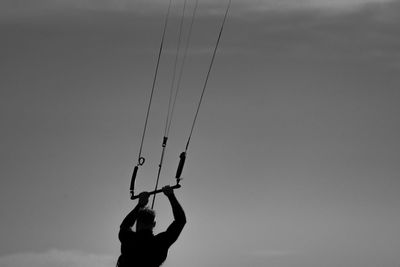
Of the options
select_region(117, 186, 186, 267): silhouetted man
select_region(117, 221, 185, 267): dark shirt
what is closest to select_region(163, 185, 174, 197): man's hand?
select_region(117, 186, 186, 267): silhouetted man

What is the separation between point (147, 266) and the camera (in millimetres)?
13086

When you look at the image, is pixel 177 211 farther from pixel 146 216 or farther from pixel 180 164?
pixel 180 164

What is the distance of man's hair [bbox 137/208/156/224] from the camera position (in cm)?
1295

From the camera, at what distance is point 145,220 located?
1306 centimetres

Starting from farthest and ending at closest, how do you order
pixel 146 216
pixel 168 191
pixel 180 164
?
pixel 180 164 → pixel 168 191 → pixel 146 216

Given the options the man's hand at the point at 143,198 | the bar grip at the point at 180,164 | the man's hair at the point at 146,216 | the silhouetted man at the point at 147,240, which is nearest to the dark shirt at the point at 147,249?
the silhouetted man at the point at 147,240

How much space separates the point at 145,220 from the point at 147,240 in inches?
11.6

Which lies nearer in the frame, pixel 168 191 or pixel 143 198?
pixel 168 191

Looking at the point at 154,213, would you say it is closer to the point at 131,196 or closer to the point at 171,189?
the point at 171,189

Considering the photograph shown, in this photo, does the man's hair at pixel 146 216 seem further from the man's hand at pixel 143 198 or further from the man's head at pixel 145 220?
the man's hand at pixel 143 198

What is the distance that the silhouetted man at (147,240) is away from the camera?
12953 millimetres

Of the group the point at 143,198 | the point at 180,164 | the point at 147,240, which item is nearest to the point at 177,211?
the point at 147,240

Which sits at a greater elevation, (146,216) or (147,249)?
(146,216)

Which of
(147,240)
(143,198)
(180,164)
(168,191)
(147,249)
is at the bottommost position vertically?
(147,249)
